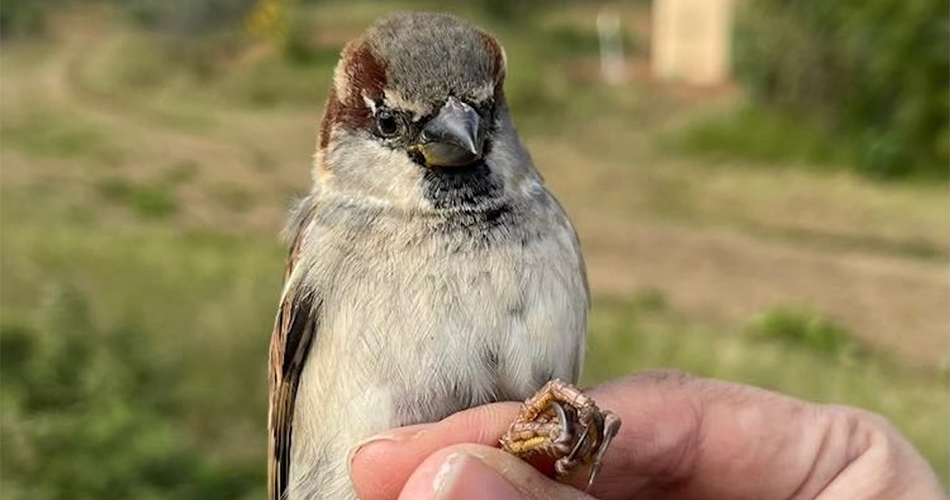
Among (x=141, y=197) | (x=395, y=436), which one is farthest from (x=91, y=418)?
(x=141, y=197)

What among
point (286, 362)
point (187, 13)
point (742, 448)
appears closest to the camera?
point (286, 362)

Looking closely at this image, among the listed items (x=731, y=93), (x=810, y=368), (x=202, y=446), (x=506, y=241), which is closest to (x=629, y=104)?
(x=731, y=93)

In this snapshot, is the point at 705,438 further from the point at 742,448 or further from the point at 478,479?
the point at 478,479

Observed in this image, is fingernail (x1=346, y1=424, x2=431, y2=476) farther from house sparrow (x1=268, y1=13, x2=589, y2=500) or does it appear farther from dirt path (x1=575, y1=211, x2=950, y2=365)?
dirt path (x1=575, y1=211, x2=950, y2=365)

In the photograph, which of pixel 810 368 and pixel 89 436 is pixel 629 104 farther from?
pixel 89 436

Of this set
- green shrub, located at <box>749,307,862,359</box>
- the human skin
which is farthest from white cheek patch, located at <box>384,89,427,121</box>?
green shrub, located at <box>749,307,862,359</box>

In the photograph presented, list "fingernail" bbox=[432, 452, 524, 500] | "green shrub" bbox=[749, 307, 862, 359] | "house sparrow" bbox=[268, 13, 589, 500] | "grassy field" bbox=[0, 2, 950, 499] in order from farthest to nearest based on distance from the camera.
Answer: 1. "green shrub" bbox=[749, 307, 862, 359]
2. "grassy field" bbox=[0, 2, 950, 499]
3. "house sparrow" bbox=[268, 13, 589, 500]
4. "fingernail" bbox=[432, 452, 524, 500]
